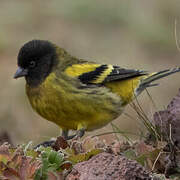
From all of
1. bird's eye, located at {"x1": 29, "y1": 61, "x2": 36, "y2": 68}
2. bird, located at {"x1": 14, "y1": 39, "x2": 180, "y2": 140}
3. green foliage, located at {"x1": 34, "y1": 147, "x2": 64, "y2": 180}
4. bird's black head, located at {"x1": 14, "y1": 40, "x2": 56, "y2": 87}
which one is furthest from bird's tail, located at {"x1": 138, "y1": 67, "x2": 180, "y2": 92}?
green foliage, located at {"x1": 34, "y1": 147, "x2": 64, "y2": 180}

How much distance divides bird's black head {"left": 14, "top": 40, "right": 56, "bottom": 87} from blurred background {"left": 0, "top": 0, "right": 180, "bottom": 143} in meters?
2.60

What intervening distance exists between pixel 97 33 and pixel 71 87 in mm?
4799

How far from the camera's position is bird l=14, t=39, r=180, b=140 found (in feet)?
20.6

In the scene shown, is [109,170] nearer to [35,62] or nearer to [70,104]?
[70,104]

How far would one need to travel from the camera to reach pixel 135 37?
10758 mm

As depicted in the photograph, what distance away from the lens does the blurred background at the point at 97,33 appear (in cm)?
986

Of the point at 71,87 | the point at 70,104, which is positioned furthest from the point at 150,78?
the point at 70,104

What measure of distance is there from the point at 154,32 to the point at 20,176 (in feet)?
25.3

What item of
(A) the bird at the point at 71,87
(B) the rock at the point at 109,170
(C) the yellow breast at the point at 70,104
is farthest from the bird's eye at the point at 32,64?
(B) the rock at the point at 109,170

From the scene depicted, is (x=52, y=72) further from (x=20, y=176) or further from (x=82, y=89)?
(x=20, y=176)

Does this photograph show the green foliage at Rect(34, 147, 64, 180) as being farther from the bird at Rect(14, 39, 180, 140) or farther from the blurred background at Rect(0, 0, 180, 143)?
the blurred background at Rect(0, 0, 180, 143)

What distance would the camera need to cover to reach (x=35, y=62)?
664 cm

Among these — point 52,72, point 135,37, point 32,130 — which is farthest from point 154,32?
point 52,72

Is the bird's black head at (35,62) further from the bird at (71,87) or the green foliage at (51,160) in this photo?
the green foliage at (51,160)
